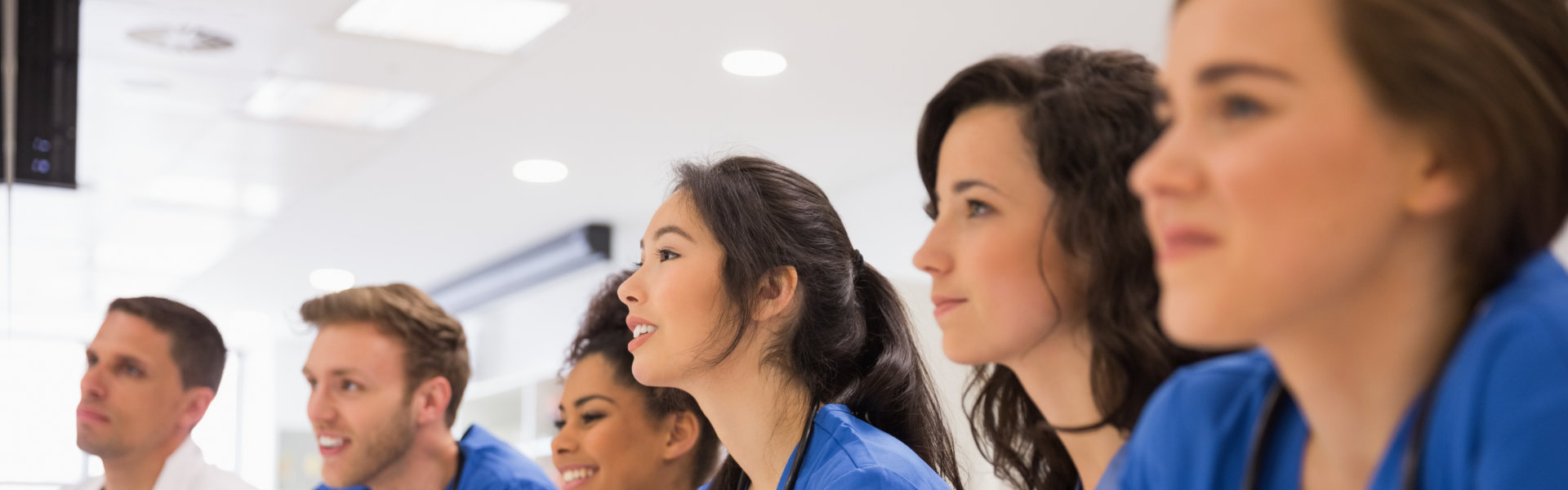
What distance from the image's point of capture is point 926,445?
2092mm

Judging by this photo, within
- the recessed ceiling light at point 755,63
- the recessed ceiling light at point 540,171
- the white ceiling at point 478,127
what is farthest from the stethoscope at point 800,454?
the recessed ceiling light at point 540,171

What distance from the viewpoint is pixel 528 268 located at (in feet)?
25.5

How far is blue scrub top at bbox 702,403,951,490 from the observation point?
1.75 m

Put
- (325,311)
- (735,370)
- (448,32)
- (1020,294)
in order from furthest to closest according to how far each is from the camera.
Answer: (448,32) → (325,311) → (735,370) → (1020,294)

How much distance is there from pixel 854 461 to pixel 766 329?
34 cm

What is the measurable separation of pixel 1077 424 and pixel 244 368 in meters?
2.65

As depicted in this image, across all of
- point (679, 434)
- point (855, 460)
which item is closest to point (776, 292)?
point (855, 460)

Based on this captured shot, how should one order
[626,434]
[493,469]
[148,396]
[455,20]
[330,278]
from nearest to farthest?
[148,396], [626,434], [493,469], [455,20], [330,278]

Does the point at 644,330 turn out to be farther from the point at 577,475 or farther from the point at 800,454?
the point at 577,475

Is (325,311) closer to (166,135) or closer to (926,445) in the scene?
(926,445)

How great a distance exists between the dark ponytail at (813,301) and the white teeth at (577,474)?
74 cm

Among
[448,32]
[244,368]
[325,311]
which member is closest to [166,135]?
[448,32]

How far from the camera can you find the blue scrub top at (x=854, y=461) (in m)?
1.75

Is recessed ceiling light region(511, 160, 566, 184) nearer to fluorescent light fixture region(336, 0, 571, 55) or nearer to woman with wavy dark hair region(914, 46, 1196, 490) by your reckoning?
fluorescent light fixture region(336, 0, 571, 55)
